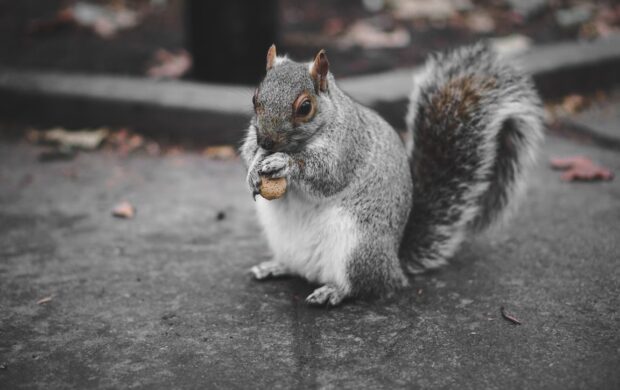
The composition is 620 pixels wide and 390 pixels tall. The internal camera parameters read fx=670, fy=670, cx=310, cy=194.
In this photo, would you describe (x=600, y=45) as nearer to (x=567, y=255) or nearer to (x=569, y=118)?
(x=569, y=118)

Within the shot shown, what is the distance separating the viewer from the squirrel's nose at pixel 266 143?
2.02 m

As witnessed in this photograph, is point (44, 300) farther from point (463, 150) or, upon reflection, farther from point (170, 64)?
point (170, 64)

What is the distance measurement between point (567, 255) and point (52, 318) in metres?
1.90

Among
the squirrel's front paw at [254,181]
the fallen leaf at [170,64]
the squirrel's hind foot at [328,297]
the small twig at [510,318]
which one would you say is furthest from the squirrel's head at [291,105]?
the fallen leaf at [170,64]

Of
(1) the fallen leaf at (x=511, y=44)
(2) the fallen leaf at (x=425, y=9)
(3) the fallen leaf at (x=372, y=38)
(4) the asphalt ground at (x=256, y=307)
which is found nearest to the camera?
(4) the asphalt ground at (x=256, y=307)

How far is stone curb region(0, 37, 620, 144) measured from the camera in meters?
3.80

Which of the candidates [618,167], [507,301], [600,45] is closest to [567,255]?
[507,301]

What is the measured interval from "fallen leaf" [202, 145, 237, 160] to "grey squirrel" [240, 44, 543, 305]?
1327mm

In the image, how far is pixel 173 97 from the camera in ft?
12.7

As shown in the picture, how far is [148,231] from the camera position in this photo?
2.92 metres

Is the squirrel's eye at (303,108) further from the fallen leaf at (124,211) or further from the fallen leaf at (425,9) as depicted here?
the fallen leaf at (425,9)

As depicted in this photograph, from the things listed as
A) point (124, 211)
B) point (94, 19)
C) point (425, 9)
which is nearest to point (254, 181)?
point (124, 211)

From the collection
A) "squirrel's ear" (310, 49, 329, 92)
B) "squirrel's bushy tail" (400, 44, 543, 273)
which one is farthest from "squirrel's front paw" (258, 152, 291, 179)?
"squirrel's bushy tail" (400, 44, 543, 273)

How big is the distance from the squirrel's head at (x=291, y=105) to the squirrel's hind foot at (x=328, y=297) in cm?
52
